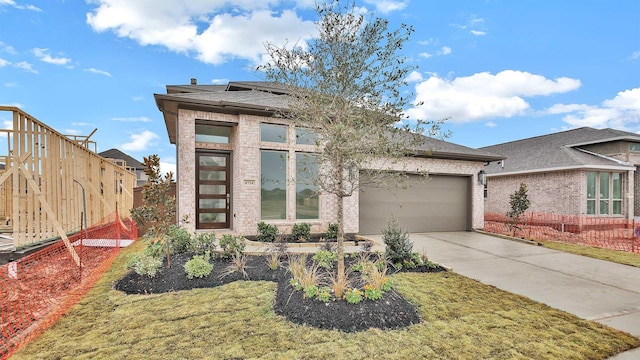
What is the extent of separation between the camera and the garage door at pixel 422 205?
10148 mm

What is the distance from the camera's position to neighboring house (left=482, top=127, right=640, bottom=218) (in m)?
12.6

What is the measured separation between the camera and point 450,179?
37.4 ft

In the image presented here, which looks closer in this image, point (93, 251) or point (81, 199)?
point (93, 251)

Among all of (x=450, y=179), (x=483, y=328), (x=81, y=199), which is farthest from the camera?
(x=450, y=179)

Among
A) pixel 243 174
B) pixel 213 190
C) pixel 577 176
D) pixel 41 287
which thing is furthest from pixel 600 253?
pixel 41 287

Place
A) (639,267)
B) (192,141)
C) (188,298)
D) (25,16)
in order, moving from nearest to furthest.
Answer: (188,298) → (639,267) → (25,16) → (192,141)

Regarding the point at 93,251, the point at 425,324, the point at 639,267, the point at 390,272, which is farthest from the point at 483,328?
the point at 93,251

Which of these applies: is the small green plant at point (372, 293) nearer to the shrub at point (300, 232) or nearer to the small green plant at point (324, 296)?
the small green plant at point (324, 296)

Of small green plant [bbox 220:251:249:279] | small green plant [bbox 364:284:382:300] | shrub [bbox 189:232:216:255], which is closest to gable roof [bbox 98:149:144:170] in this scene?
shrub [bbox 189:232:216:255]

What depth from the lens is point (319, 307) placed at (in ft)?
11.4

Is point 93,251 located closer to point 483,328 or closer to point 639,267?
point 483,328

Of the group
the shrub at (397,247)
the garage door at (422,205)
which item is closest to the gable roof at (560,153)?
the garage door at (422,205)

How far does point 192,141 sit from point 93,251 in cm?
382

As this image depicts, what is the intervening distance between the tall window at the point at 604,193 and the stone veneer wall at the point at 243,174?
11.5 meters
